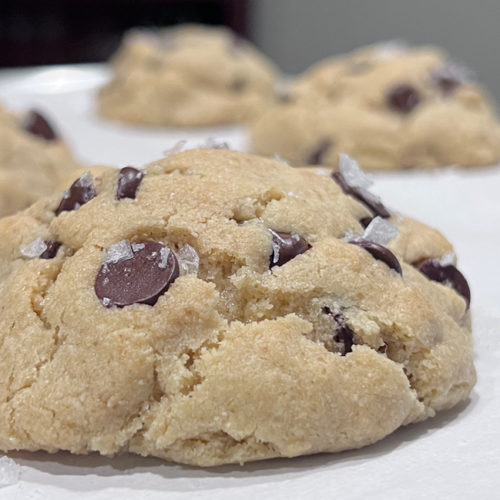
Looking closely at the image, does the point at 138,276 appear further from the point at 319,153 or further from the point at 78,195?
the point at 319,153

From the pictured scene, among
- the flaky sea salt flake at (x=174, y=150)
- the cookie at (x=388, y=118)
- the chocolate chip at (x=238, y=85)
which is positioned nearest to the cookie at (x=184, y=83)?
the chocolate chip at (x=238, y=85)

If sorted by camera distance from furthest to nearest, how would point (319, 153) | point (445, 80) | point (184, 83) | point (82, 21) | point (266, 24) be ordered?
1. point (266, 24)
2. point (82, 21)
3. point (184, 83)
4. point (445, 80)
5. point (319, 153)

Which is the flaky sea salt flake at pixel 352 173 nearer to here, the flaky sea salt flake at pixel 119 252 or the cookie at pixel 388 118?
the flaky sea salt flake at pixel 119 252

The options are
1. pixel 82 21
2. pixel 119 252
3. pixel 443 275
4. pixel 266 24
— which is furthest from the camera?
pixel 266 24

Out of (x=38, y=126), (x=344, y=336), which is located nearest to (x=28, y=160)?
(x=38, y=126)

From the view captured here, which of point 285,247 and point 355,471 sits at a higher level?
point 285,247

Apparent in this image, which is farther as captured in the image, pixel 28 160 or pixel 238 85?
pixel 238 85

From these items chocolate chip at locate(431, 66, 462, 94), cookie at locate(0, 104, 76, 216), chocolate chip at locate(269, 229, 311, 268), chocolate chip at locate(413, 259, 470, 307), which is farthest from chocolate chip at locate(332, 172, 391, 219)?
chocolate chip at locate(431, 66, 462, 94)
